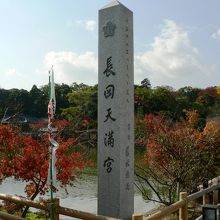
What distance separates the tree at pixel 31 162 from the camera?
745 cm

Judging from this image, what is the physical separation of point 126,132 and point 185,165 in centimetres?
436

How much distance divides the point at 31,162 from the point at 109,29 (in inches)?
123

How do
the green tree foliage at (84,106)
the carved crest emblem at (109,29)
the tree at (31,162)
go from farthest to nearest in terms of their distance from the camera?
1. the green tree foliage at (84,106)
2. the tree at (31,162)
3. the carved crest emblem at (109,29)

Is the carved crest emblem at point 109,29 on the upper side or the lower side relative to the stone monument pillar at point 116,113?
upper

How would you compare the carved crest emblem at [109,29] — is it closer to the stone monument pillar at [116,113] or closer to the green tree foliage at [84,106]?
the stone monument pillar at [116,113]

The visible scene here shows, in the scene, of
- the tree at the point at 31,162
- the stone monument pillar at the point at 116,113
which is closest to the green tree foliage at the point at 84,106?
the tree at the point at 31,162

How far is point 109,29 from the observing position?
20.7ft

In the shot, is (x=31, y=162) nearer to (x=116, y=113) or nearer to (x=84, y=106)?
(x=116, y=113)

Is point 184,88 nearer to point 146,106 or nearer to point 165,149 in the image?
point 146,106

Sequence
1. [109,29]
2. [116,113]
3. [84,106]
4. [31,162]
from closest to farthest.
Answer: [116,113] → [109,29] → [31,162] → [84,106]

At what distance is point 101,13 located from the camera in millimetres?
6469

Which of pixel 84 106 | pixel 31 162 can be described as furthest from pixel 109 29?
pixel 84 106

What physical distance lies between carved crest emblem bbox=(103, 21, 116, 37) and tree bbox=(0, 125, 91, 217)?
109 inches

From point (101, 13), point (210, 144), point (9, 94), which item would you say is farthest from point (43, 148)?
point (9, 94)
